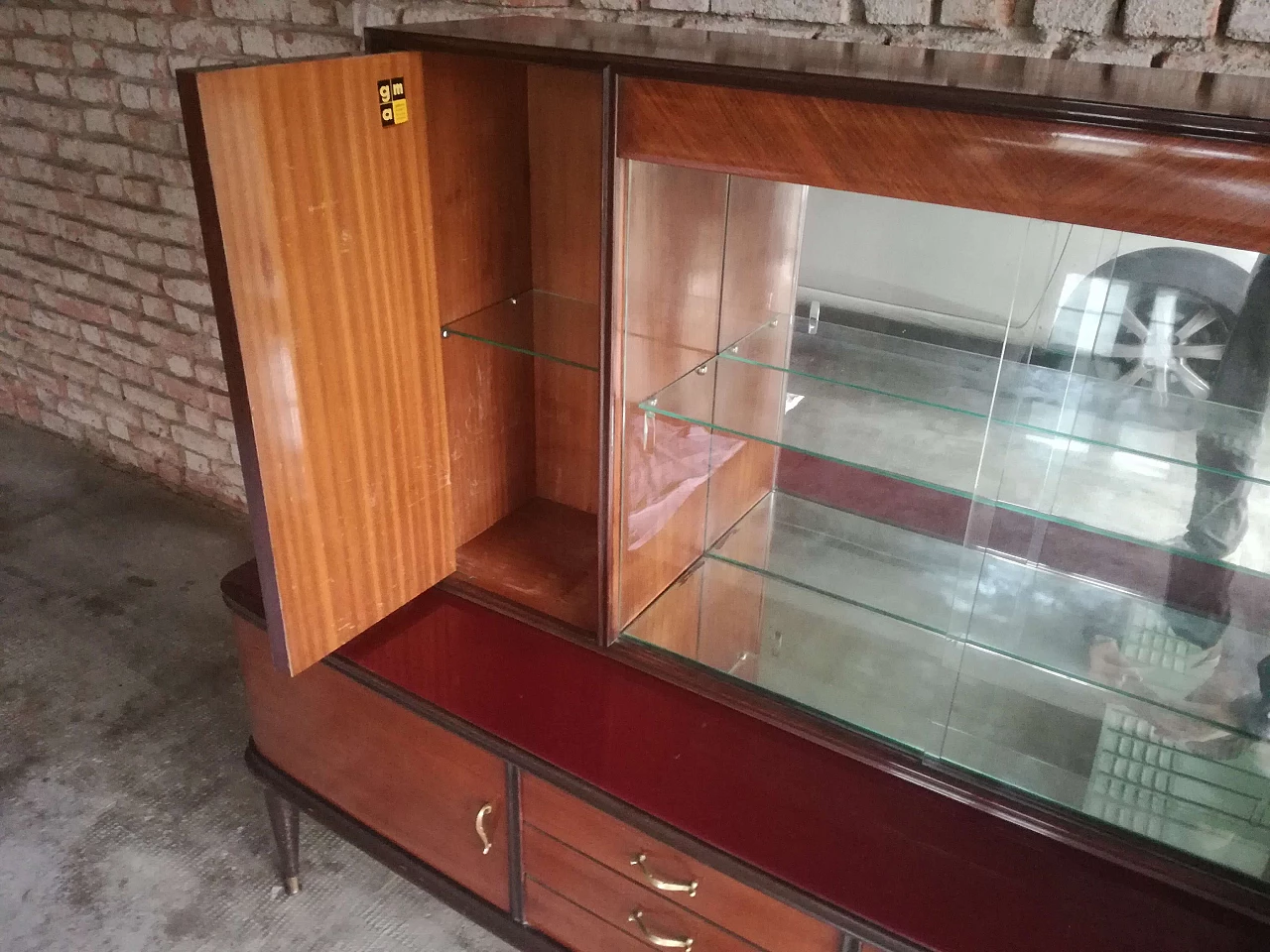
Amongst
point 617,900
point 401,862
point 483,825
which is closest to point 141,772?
point 401,862

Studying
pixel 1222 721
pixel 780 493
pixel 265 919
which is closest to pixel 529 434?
pixel 780 493

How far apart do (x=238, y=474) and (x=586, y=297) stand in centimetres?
161

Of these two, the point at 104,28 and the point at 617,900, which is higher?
the point at 104,28

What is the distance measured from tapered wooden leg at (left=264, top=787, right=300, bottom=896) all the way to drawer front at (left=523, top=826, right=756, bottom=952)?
21.1 inches

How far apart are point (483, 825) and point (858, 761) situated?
1.62ft

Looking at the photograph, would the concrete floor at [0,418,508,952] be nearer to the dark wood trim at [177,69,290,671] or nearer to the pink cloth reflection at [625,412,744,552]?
the dark wood trim at [177,69,290,671]

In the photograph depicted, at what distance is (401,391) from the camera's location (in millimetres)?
1258

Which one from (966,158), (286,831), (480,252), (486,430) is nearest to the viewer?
(966,158)

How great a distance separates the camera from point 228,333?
39.4 inches

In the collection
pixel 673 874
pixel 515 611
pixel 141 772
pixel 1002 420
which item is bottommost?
pixel 141 772

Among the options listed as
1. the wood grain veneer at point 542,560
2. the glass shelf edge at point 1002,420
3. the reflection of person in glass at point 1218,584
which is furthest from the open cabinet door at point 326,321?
the reflection of person in glass at point 1218,584

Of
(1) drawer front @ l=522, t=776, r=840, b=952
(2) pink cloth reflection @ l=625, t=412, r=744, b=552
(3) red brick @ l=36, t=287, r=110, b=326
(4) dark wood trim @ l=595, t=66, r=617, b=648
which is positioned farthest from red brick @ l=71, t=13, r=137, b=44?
(1) drawer front @ l=522, t=776, r=840, b=952

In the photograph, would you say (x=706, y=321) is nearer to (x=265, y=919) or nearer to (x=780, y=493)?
(x=780, y=493)

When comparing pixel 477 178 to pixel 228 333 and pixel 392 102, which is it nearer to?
pixel 392 102
